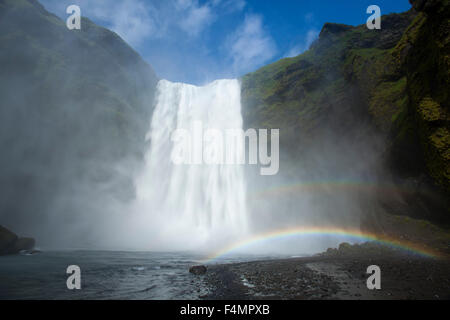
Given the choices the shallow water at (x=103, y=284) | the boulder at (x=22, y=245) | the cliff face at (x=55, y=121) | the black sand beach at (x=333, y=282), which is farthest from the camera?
the cliff face at (x=55, y=121)

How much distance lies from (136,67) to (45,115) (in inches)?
1004

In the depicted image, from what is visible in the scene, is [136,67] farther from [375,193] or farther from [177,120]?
[375,193]

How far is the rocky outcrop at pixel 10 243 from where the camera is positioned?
20.3 m

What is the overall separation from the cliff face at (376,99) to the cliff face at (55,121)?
26556 mm

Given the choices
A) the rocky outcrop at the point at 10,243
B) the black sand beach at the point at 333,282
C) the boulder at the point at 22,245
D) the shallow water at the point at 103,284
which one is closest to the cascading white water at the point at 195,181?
the boulder at the point at 22,245

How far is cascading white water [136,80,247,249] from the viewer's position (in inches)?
1468

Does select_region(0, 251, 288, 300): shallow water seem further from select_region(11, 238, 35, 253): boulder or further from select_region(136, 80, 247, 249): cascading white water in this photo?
select_region(136, 80, 247, 249): cascading white water

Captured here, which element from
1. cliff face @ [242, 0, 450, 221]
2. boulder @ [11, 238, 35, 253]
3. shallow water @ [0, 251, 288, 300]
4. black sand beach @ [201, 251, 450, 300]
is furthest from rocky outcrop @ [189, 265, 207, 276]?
boulder @ [11, 238, 35, 253]

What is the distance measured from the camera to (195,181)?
41.4 m

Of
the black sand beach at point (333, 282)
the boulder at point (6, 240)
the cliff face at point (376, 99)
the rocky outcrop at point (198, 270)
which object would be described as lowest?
the boulder at point (6, 240)

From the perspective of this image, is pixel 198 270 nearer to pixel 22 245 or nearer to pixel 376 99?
pixel 22 245

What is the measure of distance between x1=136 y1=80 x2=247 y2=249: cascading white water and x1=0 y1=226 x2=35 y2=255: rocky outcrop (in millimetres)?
17800

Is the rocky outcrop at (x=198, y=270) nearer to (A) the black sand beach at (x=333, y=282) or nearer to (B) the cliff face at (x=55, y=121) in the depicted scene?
(A) the black sand beach at (x=333, y=282)

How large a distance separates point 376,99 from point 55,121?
45.9 m
